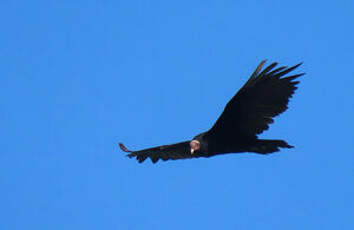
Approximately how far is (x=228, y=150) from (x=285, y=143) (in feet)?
3.76

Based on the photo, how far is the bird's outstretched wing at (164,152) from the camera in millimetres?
12084

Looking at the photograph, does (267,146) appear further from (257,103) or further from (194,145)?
(194,145)

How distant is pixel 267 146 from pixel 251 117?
544 mm

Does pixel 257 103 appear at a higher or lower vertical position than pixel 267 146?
higher

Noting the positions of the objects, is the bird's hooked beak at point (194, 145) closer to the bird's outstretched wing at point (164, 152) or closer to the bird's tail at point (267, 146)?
the bird's outstretched wing at point (164, 152)

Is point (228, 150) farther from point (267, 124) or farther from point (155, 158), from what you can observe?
point (155, 158)

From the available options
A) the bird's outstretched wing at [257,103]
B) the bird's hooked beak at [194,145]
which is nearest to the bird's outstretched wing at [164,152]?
the bird's hooked beak at [194,145]

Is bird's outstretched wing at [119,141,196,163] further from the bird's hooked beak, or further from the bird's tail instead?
the bird's tail

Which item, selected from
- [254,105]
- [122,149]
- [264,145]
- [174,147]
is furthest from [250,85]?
[122,149]

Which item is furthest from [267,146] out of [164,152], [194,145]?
[164,152]

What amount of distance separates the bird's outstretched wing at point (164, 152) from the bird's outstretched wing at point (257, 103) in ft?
5.13

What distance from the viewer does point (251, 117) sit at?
10.2 meters

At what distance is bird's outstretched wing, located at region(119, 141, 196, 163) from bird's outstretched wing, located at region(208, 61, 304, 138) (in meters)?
1.56

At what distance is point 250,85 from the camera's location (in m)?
9.79
